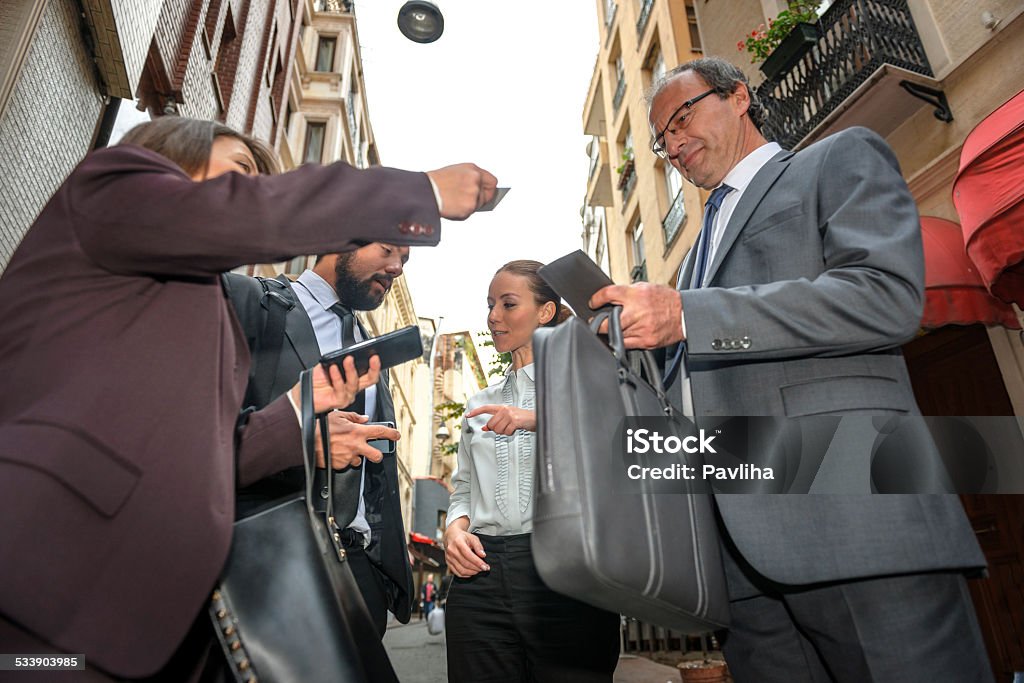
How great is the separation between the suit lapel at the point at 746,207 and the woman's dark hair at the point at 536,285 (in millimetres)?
1426

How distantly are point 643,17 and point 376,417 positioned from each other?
16493 millimetres

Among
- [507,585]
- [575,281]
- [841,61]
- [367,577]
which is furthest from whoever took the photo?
[841,61]

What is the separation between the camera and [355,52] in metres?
22.5

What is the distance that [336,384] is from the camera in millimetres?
1744

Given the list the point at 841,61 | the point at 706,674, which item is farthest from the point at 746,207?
the point at 841,61

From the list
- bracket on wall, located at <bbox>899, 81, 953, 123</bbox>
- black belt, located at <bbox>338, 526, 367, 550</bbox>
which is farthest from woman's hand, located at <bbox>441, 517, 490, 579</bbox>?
bracket on wall, located at <bbox>899, 81, 953, 123</bbox>

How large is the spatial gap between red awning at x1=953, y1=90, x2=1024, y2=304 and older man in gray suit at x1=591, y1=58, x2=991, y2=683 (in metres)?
3.40

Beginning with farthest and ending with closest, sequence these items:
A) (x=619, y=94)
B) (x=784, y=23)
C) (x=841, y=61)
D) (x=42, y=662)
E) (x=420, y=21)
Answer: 1. (x=619, y=94)
2. (x=420, y=21)
3. (x=784, y=23)
4. (x=841, y=61)
5. (x=42, y=662)

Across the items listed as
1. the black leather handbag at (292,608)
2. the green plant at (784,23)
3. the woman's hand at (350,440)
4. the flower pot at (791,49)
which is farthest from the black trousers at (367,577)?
the green plant at (784,23)

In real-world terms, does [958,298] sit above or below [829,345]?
below

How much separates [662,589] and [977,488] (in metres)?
6.13

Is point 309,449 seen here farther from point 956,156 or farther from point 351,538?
point 956,156

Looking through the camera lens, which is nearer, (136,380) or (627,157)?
(136,380)

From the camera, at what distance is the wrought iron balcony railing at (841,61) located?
7008 millimetres
